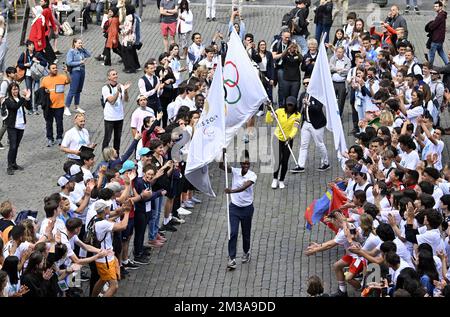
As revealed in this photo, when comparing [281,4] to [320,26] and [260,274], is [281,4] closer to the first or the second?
[320,26]

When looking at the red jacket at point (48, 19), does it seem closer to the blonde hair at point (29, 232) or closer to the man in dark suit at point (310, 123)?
the man in dark suit at point (310, 123)

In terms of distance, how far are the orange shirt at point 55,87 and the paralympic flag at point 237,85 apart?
174 inches

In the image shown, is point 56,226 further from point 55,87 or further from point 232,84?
point 55,87

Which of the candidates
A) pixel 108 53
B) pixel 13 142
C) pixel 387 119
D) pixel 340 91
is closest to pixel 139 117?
pixel 13 142

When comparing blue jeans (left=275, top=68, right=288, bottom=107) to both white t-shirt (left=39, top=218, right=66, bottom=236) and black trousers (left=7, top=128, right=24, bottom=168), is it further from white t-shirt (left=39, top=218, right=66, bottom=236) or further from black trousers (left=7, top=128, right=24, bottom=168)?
white t-shirt (left=39, top=218, right=66, bottom=236)

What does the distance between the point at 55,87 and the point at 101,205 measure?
743cm

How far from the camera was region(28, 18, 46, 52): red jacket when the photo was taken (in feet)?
92.1

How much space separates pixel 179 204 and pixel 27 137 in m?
5.54

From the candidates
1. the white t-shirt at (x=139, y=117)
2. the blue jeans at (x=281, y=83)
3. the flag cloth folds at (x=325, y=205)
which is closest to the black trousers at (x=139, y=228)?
the flag cloth folds at (x=325, y=205)

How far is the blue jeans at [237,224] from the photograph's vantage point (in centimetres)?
1800

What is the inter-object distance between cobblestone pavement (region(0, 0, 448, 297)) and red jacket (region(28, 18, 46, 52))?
184 cm

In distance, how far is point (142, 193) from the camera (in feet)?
58.4

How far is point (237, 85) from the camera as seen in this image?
809 inches
